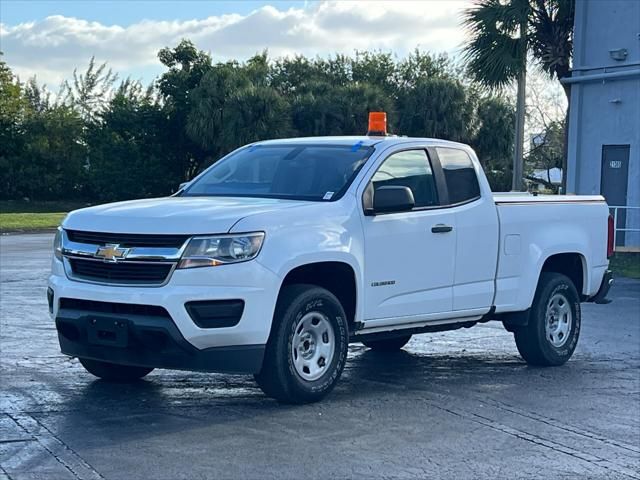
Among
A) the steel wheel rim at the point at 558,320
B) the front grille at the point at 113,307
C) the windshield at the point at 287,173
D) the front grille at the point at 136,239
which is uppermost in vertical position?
the windshield at the point at 287,173

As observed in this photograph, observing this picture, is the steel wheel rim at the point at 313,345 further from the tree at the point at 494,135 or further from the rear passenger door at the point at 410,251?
the tree at the point at 494,135

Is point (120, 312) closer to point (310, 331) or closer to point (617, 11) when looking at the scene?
point (310, 331)

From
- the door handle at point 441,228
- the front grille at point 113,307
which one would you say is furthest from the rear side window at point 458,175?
the front grille at point 113,307

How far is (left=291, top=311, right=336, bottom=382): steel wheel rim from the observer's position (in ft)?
24.4

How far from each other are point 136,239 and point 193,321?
686mm

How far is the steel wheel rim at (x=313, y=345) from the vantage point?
24.4 feet

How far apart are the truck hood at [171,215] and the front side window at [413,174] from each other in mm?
956

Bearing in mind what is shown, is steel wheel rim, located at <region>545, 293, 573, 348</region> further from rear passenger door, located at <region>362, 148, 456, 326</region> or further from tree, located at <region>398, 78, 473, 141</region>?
tree, located at <region>398, 78, 473, 141</region>

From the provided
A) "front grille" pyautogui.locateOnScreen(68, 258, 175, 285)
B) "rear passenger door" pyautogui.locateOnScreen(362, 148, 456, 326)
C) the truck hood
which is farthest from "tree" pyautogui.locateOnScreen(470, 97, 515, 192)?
"front grille" pyautogui.locateOnScreen(68, 258, 175, 285)

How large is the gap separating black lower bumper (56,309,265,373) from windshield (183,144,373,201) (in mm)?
1502

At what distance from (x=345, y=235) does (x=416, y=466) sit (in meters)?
2.11

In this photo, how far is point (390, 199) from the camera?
791cm

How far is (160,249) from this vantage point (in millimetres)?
6984

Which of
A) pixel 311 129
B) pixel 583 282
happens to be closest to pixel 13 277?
pixel 583 282
